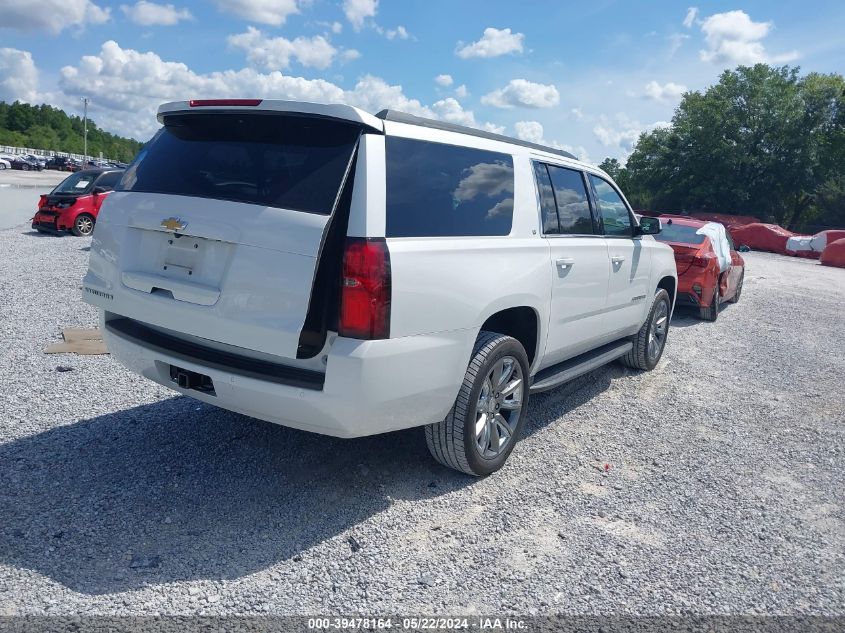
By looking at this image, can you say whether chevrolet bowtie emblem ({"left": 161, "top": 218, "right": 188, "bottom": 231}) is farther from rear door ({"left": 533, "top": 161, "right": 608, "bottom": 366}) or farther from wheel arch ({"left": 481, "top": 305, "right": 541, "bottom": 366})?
rear door ({"left": 533, "top": 161, "right": 608, "bottom": 366})

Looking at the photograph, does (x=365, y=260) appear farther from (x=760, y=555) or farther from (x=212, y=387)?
(x=760, y=555)

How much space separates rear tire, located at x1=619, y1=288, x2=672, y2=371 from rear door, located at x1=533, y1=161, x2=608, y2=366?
1.44 metres

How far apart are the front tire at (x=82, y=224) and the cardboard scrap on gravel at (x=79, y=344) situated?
10564 mm

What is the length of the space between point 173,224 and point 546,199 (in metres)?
2.47

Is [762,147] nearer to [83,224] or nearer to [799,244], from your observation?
[799,244]

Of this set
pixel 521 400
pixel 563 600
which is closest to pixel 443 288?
pixel 521 400

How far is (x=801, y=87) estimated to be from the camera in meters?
44.2

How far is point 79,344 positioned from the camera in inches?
245

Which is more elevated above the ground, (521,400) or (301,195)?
(301,195)

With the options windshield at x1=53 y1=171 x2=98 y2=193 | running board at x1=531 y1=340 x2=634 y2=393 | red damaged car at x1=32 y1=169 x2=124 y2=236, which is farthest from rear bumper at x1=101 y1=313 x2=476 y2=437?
windshield at x1=53 y1=171 x2=98 y2=193

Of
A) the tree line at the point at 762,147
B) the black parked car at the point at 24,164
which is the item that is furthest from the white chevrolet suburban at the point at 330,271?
the black parked car at the point at 24,164

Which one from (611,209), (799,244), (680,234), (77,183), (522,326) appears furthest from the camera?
(799,244)

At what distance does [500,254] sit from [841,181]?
4716 centimetres

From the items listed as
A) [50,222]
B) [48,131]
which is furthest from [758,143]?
[48,131]
